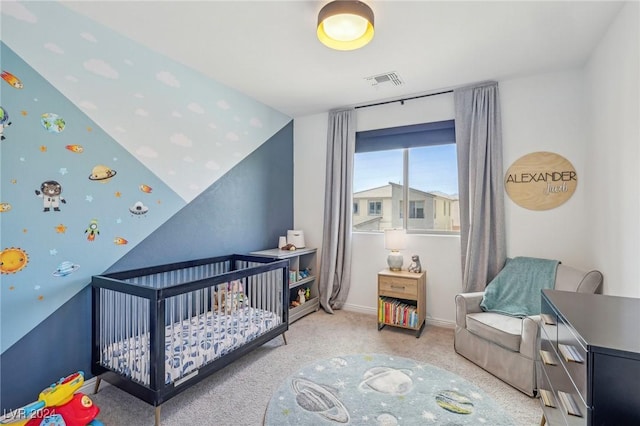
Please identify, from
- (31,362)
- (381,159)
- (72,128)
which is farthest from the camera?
(381,159)

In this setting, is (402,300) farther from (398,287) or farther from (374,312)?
(374,312)

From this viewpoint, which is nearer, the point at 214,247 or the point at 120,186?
the point at 120,186

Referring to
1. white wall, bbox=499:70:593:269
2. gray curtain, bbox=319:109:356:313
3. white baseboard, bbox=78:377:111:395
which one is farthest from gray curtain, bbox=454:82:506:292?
white baseboard, bbox=78:377:111:395

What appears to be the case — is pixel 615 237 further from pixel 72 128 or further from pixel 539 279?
pixel 72 128

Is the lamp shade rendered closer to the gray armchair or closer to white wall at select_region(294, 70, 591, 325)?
white wall at select_region(294, 70, 591, 325)

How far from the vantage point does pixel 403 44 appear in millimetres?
2248

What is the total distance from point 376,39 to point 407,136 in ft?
4.53

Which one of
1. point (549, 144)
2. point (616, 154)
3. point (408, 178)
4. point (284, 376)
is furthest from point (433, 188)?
point (284, 376)

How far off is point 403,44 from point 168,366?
8.89ft

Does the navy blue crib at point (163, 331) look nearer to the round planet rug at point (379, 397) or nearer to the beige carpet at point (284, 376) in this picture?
the beige carpet at point (284, 376)

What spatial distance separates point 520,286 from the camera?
2.52 meters

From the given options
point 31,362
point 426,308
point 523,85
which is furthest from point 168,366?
point 523,85

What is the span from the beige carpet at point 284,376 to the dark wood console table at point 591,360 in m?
0.71

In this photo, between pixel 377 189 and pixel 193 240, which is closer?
pixel 193 240
